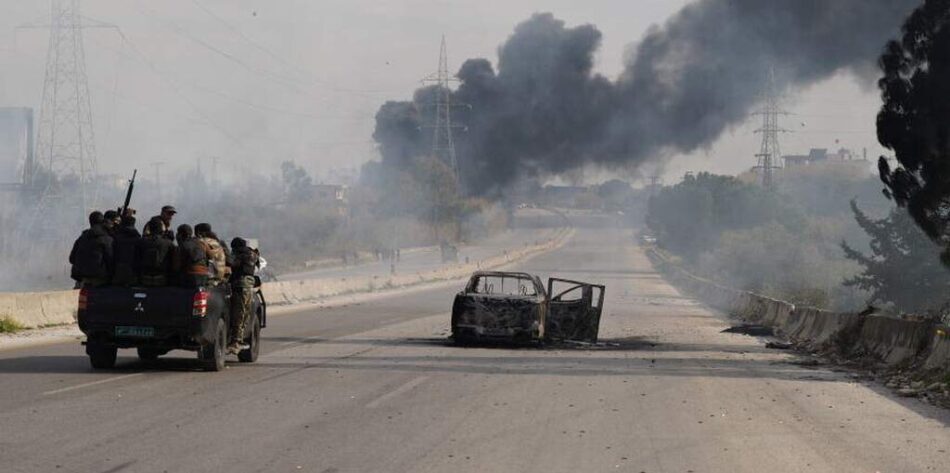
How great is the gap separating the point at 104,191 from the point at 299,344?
100214 millimetres

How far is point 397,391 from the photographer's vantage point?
14633 millimetres

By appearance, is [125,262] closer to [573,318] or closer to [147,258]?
[147,258]

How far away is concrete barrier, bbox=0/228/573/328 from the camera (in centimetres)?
2578

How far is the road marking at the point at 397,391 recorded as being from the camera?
522 inches

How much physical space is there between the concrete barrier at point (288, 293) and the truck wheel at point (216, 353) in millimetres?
9745

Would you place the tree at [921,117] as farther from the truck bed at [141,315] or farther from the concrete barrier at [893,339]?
the truck bed at [141,315]

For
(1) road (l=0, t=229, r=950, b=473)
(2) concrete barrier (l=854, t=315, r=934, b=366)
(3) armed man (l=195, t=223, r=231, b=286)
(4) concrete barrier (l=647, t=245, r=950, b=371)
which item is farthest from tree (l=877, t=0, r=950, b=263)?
(3) armed man (l=195, t=223, r=231, b=286)

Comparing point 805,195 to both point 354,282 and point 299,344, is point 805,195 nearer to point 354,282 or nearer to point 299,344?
point 354,282

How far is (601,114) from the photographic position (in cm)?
9850

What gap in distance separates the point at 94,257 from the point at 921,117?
76.1 ft

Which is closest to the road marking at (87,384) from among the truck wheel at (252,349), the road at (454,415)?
the road at (454,415)

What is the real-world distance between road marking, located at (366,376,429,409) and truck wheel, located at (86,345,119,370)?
3.90 m

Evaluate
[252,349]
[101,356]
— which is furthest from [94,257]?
[252,349]

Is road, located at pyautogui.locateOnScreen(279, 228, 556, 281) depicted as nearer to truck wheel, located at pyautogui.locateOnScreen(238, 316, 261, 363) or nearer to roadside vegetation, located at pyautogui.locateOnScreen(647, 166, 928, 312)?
roadside vegetation, located at pyautogui.locateOnScreen(647, 166, 928, 312)
